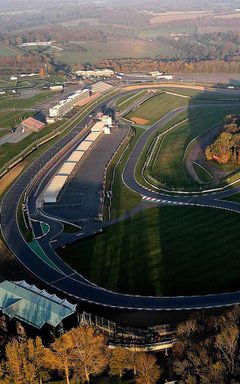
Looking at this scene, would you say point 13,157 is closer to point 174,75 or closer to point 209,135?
point 209,135

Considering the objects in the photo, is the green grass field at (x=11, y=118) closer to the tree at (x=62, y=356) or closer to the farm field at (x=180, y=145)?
the farm field at (x=180, y=145)

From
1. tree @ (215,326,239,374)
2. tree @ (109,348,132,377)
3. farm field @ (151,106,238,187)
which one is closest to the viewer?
tree @ (215,326,239,374)

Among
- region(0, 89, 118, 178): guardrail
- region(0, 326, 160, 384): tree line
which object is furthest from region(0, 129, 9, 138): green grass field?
region(0, 326, 160, 384): tree line

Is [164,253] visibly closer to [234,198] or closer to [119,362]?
[234,198]

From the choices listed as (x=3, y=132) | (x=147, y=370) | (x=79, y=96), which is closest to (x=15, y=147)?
(x=3, y=132)

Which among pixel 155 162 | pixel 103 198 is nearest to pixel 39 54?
pixel 155 162

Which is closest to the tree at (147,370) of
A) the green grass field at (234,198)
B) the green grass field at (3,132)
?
the green grass field at (234,198)

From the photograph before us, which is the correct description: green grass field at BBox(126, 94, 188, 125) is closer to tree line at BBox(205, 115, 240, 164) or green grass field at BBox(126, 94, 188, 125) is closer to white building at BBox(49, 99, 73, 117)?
white building at BBox(49, 99, 73, 117)
